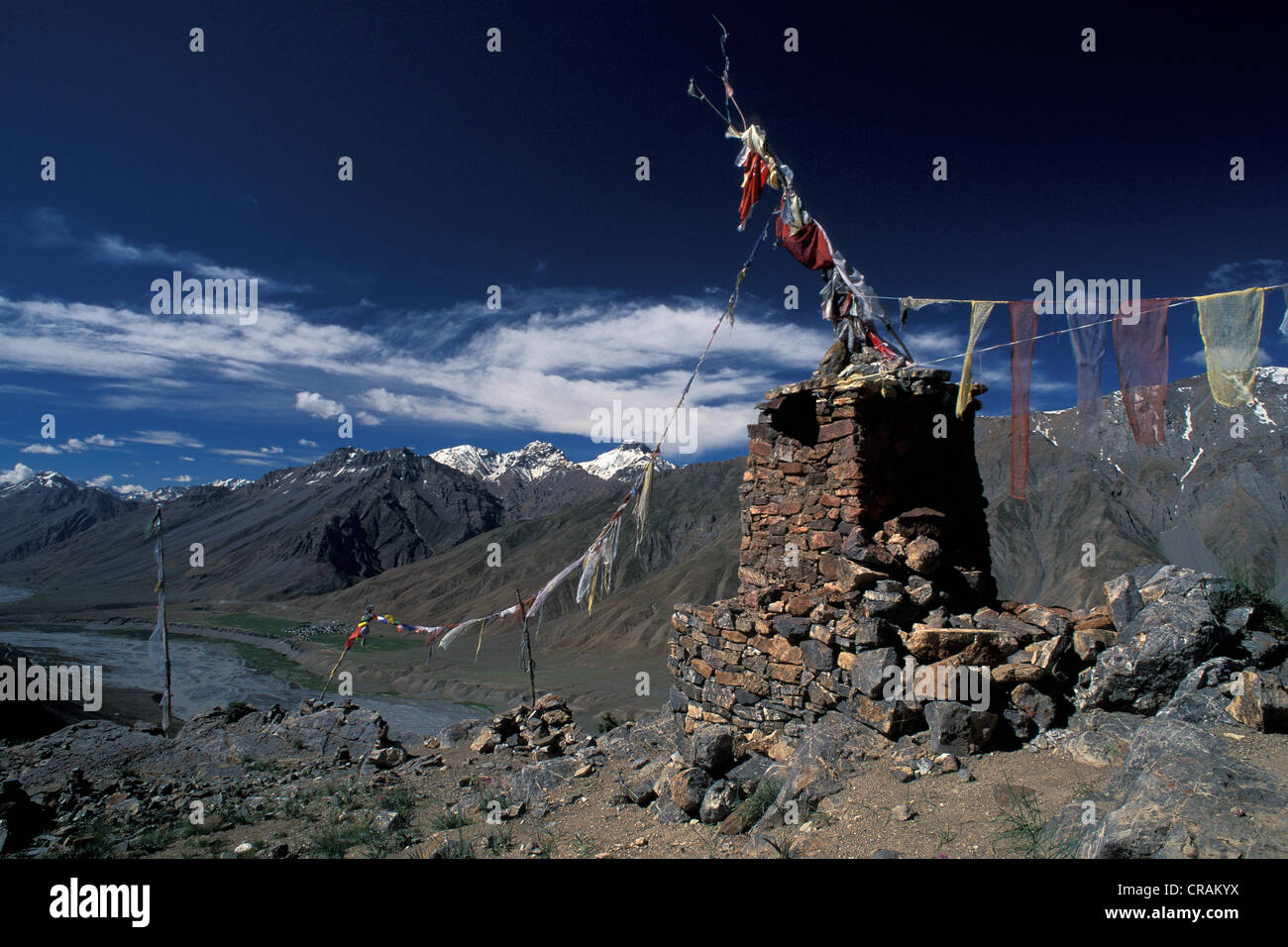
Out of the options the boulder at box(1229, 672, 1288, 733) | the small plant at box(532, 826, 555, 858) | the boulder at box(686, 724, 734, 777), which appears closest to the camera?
the boulder at box(1229, 672, 1288, 733)

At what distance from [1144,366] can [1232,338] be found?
63cm

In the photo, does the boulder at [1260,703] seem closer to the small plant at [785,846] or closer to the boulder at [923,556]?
the boulder at [923,556]

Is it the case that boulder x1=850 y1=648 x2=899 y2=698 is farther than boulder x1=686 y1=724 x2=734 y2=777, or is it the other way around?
boulder x1=686 y1=724 x2=734 y2=777

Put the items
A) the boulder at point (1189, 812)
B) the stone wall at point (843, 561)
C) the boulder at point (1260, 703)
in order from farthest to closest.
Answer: the stone wall at point (843, 561) → the boulder at point (1260, 703) → the boulder at point (1189, 812)

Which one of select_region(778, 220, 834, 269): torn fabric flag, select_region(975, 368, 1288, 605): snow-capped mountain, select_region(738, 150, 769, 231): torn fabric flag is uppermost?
select_region(738, 150, 769, 231): torn fabric flag

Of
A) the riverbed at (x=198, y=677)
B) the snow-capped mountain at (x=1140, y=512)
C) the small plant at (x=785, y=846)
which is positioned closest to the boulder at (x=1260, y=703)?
the small plant at (x=785, y=846)

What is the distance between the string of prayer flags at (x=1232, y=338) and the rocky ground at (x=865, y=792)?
1.86m

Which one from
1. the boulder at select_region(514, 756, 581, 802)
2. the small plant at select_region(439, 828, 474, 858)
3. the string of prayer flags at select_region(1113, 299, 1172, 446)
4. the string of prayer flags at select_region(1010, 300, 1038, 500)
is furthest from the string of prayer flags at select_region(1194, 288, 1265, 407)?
the boulder at select_region(514, 756, 581, 802)

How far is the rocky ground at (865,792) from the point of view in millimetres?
3422

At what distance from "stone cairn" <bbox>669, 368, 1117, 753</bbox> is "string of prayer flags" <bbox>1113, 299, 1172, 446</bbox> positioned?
1.64 m

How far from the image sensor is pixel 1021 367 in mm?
6383

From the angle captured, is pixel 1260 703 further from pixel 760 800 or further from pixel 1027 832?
pixel 760 800

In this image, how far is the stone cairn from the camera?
17.9ft

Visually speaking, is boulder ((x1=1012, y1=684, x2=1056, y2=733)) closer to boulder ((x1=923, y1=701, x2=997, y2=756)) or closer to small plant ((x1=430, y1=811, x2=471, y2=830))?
boulder ((x1=923, y1=701, x2=997, y2=756))
